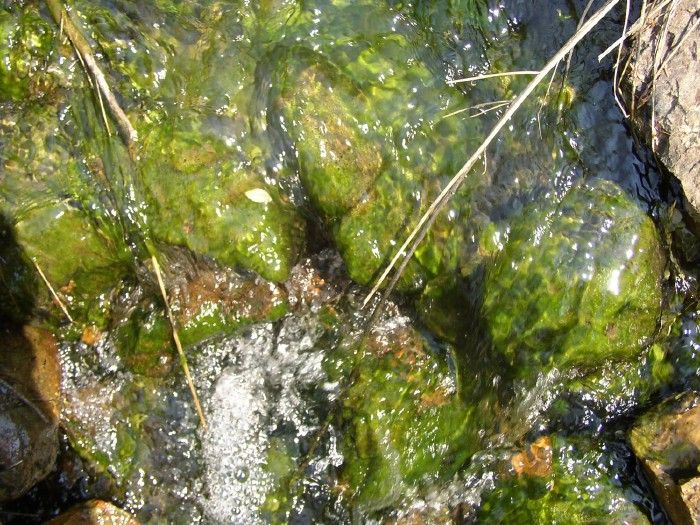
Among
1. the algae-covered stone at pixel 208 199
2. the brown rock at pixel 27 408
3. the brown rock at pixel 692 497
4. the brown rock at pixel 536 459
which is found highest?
the algae-covered stone at pixel 208 199

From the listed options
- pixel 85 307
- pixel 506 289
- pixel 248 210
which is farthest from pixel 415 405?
pixel 85 307

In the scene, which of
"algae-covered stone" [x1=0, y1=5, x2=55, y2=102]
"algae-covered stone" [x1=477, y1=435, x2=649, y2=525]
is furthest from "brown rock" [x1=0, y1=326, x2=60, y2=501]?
"algae-covered stone" [x1=477, y1=435, x2=649, y2=525]

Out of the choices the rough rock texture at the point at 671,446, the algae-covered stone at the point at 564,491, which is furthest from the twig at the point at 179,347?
the rough rock texture at the point at 671,446

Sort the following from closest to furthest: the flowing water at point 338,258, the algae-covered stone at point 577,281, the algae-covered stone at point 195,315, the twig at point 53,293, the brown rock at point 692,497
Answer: the brown rock at point 692,497 < the algae-covered stone at point 577,281 < the flowing water at point 338,258 < the twig at point 53,293 < the algae-covered stone at point 195,315

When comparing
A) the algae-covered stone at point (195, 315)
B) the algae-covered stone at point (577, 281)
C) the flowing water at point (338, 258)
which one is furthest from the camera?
the algae-covered stone at point (195, 315)

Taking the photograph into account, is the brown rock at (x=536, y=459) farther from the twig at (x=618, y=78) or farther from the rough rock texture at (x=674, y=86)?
the twig at (x=618, y=78)

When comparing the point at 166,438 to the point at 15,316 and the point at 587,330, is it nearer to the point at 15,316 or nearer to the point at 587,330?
the point at 15,316
